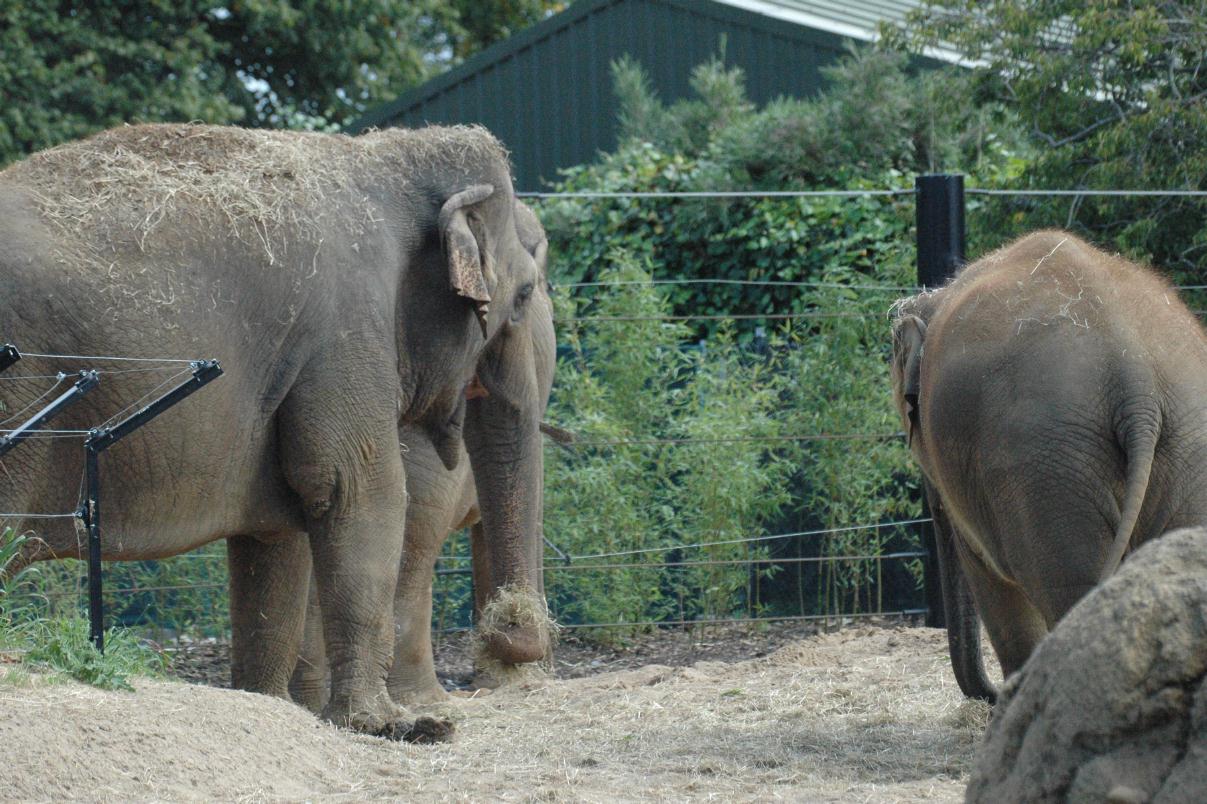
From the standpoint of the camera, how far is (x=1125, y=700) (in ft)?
8.52

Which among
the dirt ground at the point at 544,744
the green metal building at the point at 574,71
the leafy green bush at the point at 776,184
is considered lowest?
the dirt ground at the point at 544,744

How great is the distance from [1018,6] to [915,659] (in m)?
4.94

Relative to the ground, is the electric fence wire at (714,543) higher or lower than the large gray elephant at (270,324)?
lower

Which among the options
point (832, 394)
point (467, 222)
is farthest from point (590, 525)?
point (467, 222)

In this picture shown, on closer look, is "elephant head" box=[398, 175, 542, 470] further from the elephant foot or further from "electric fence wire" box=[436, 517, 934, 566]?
"electric fence wire" box=[436, 517, 934, 566]

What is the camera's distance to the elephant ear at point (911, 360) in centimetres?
570

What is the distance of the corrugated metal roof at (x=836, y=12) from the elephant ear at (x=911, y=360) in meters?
10.5

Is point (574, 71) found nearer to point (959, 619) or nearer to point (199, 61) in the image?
point (199, 61)

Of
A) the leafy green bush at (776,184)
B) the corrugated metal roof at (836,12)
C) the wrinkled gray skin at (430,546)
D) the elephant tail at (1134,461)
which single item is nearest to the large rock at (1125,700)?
the elephant tail at (1134,461)

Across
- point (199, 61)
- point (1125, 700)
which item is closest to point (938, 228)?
point (1125, 700)

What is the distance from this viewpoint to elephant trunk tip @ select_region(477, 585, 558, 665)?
6844 millimetres

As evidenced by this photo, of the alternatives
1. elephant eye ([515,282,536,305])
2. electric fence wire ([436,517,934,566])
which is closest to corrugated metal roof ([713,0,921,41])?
electric fence wire ([436,517,934,566])

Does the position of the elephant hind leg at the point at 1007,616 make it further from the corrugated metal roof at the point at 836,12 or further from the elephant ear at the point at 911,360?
the corrugated metal roof at the point at 836,12

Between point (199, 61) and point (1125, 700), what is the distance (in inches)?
777
